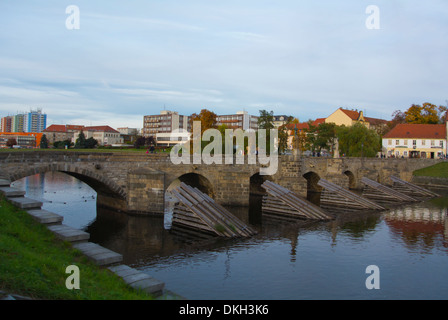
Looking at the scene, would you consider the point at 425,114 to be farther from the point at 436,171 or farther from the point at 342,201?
the point at 342,201

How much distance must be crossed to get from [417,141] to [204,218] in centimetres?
6709

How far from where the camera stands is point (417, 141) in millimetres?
73188

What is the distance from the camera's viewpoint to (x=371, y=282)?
13625mm

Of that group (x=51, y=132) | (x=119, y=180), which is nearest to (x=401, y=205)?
(x=119, y=180)

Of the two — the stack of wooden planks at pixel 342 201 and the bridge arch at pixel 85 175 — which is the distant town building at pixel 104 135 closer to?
the bridge arch at pixel 85 175

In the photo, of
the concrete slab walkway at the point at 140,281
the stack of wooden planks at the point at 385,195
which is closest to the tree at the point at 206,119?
the stack of wooden planks at the point at 385,195

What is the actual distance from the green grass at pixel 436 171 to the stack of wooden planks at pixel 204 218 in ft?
148

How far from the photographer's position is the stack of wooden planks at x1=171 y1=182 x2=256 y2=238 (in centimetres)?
2009

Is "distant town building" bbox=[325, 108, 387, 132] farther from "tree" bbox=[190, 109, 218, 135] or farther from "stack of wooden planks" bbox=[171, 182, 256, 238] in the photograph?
"stack of wooden planks" bbox=[171, 182, 256, 238]

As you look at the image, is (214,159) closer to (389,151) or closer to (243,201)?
(243,201)

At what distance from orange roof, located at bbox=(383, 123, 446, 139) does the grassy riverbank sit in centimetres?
7708

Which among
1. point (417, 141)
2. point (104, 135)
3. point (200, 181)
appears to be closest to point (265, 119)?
point (200, 181)

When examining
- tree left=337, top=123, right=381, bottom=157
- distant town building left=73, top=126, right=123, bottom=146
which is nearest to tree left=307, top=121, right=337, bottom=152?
tree left=337, top=123, right=381, bottom=157

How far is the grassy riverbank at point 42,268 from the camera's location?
23.2ft
